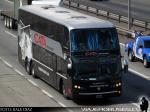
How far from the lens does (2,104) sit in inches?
1134

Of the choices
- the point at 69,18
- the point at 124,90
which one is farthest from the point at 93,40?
the point at 124,90

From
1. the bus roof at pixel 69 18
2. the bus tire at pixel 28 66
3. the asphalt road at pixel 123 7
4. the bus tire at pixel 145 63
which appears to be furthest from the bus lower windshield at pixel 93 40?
the asphalt road at pixel 123 7

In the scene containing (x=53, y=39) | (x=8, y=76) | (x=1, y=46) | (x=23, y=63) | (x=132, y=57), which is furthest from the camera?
(x=1, y=46)

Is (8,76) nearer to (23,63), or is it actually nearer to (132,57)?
(23,63)

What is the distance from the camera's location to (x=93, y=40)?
29031mm

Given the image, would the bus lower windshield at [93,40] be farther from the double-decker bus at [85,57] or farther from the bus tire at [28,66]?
the bus tire at [28,66]

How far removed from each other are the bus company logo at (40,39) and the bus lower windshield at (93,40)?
4647 mm

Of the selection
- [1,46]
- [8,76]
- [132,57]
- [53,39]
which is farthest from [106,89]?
[1,46]

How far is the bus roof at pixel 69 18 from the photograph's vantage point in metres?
29.3

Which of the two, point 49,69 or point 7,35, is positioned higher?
point 49,69

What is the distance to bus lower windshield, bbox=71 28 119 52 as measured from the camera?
1131 inches

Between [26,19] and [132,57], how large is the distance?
8612 millimetres

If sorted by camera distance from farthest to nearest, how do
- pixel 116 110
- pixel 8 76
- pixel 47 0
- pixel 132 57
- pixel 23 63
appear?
pixel 47 0, pixel 132 57, pixel 23 63, pixel 8 76, pixel 116 110

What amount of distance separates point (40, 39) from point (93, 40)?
227 inches
